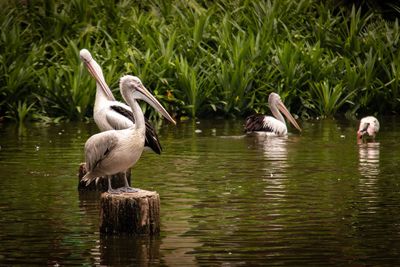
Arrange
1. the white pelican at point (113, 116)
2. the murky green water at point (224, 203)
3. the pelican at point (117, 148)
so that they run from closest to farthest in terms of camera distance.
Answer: the murky green water at point (224, 203) < the pelican at point (117, 148) < the white pelican at point (113, 116)

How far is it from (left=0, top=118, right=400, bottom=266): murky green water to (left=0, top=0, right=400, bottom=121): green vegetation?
9.51 ft

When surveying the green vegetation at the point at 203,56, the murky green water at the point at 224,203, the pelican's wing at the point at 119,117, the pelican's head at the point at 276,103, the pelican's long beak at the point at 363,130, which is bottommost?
the murky green water at the point at 224,203

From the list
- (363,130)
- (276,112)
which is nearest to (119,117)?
(363,130)

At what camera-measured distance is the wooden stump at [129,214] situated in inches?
445

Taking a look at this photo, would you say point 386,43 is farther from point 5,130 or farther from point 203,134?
point 5,130

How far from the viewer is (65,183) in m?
15.0

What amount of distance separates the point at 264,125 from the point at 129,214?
9.59 metres

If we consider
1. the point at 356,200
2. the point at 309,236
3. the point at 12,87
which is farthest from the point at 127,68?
the point at 309,236

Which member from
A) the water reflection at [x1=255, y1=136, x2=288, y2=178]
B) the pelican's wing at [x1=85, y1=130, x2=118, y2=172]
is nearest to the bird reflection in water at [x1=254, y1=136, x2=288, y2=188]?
the water reflection at [x1=255, y1=136, x2=288, y2=178]

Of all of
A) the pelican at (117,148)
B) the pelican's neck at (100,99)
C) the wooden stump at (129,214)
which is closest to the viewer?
the wooden stump at (129,214)

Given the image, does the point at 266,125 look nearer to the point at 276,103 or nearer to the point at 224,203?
the point at 276,103

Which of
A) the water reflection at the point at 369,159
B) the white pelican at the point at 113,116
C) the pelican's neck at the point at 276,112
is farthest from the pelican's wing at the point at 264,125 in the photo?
the white pelican at the point at 113,116

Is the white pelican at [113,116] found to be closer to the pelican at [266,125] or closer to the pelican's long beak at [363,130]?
the pelican at [266,125]

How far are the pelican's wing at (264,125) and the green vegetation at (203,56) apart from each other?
2484mm
